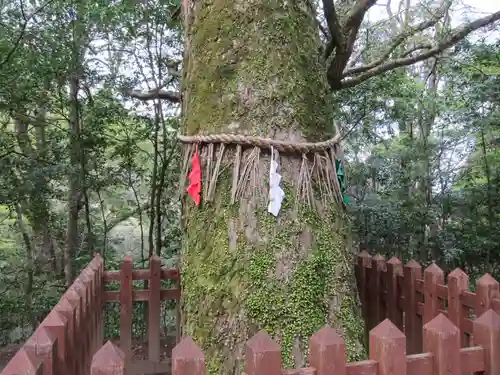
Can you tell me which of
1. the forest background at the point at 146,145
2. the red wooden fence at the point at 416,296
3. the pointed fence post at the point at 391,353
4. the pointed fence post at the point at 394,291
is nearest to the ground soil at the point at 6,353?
the forest background at the point at 146,145

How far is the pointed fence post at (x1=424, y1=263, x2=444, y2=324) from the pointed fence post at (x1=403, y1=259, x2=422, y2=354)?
4.4 inches

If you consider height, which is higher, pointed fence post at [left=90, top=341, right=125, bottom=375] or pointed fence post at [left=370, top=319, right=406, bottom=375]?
pointed fence post at [left=90, top=341, right=125, bottom=375]

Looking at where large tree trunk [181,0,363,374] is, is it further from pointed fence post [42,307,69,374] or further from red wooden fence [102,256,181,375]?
red wooden fence [102,256,181,375]

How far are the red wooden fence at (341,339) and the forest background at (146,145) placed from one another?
2.03 metres

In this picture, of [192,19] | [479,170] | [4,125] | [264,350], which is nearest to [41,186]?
[4,125]

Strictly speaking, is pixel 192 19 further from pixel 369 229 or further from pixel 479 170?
pixel 479 170

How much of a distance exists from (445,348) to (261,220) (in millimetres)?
762

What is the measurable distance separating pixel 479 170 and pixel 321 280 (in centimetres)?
691

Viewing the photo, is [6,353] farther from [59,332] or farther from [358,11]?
[358,11]

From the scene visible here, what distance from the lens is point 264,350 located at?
108cm

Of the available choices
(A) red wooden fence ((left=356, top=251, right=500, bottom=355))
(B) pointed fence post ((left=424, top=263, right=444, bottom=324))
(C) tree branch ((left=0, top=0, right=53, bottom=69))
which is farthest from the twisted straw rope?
(C) tree branch ((left=0, top=0, right=53, bottom=69))

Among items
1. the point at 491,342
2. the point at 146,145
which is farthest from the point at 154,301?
the point at 146,145

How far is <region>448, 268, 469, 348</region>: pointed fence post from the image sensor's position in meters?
2.33

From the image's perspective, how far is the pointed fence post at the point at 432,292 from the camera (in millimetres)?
2521
